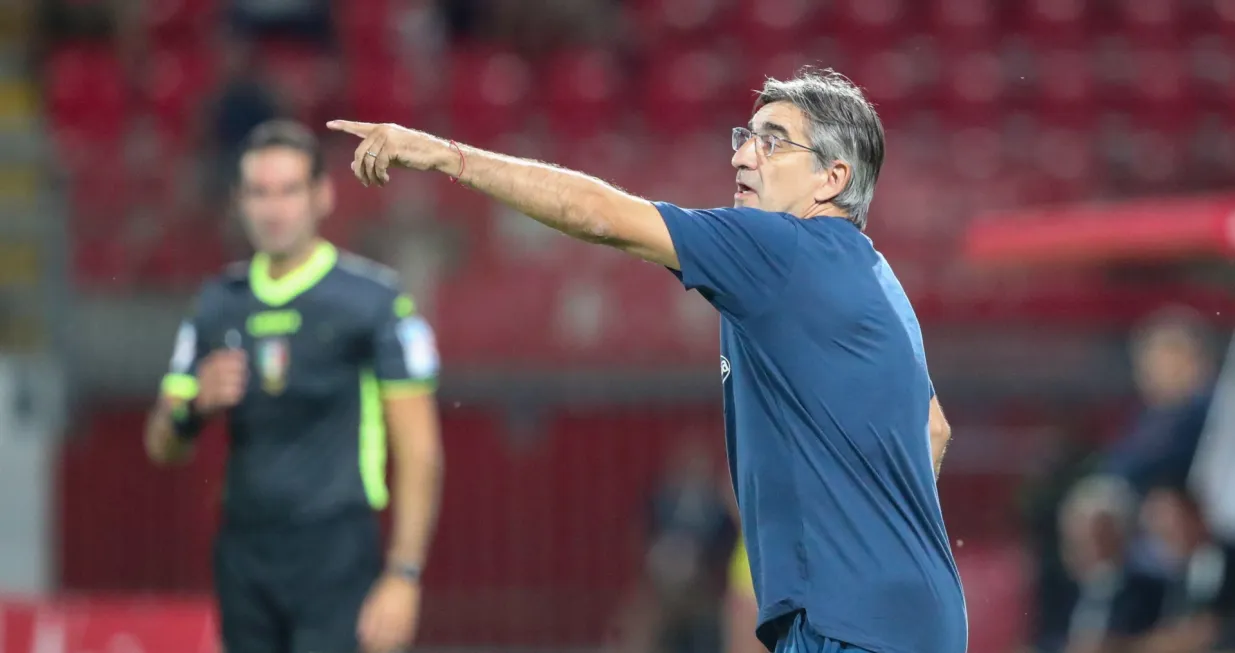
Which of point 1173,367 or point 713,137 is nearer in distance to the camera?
point 1173,367

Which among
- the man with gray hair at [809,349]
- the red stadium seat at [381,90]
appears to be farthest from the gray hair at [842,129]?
the red stadium seat at [381,90]

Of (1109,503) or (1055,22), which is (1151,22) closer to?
(1055,22)

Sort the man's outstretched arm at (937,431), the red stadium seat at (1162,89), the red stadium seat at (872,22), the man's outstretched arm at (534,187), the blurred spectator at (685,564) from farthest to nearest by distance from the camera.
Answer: the red stadium seat at (872,22) → the red stadium seat at (1162,89) → the blurred spectator at (685,564) → the man's outstretched arm at (937,431) → the man's outstretched arm at (534,187)

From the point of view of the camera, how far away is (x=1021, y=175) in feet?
43.0

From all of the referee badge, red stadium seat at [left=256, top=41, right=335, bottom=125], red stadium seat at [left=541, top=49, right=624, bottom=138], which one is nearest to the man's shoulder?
the referee badge

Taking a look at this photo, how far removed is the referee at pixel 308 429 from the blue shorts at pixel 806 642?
2.04 m

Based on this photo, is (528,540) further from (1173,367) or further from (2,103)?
(2,103)

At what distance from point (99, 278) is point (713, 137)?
4842mm

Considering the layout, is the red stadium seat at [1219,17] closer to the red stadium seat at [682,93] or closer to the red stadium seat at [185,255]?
the red stadium seat at [682,93]

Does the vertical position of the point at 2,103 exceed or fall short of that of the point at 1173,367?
it exceeds it

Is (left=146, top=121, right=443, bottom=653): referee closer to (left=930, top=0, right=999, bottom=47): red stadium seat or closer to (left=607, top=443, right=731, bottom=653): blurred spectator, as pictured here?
(left=607, top=443, right=731, bottom=653): blurred spectator

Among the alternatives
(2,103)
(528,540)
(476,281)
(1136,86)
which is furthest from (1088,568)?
(2,103)

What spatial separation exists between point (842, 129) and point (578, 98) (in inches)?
400

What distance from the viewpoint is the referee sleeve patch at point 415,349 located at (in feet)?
18.6
